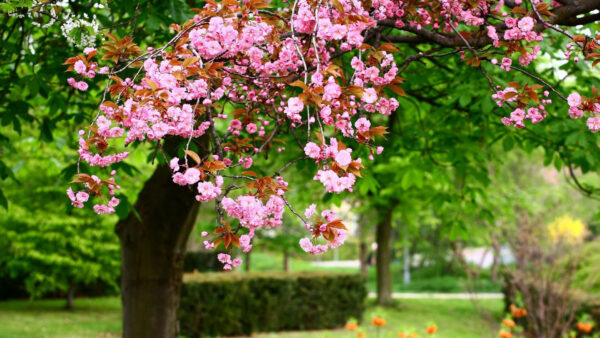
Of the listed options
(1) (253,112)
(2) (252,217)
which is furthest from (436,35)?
(2) (252,217)

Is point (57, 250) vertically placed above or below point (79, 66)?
below

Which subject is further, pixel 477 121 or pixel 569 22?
pixel 477 121

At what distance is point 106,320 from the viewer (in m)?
12.5

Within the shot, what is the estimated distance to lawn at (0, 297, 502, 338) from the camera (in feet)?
35.4

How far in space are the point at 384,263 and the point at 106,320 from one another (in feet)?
26.2

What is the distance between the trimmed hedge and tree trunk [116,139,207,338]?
207 inches

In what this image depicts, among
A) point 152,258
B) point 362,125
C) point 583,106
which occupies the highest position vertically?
point 583,106

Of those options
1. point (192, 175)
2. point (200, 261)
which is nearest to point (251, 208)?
point (192, 175)

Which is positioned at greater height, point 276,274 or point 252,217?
point 252,217

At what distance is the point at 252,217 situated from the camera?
6.36 ft

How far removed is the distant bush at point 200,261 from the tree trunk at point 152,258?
1309 cm

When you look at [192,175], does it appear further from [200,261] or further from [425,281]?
[425,281]

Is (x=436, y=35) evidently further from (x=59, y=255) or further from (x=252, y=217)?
(x=59, y=255)

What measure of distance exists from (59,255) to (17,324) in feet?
6.27
